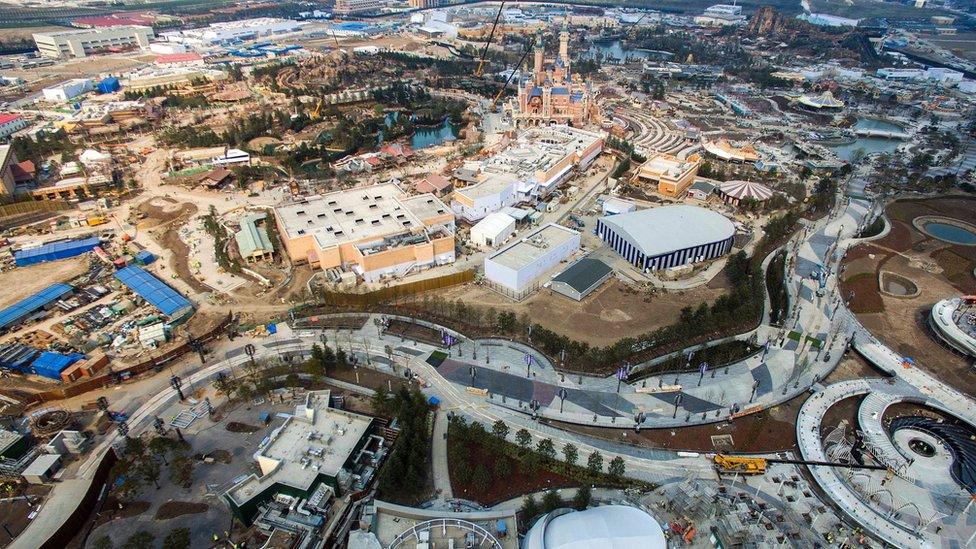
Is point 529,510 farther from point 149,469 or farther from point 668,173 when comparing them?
point 668,173

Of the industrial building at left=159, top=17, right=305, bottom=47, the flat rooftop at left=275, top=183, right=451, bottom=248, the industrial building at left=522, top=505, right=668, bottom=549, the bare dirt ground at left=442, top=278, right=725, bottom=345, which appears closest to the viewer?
the industrial building at left=522, top=505, right=668, bottom=549

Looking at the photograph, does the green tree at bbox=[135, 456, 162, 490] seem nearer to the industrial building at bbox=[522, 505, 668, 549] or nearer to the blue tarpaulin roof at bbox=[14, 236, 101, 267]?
the industrial building at bbox=[522, 505, 668, 549]

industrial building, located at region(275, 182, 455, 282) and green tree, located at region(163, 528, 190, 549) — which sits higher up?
industrial building, located at region(275, 182, 455, 282)

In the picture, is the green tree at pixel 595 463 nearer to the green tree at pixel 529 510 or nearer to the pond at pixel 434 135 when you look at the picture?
the green tree at pixel 529 510

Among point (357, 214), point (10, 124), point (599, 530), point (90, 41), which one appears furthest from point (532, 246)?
point (90, 41)

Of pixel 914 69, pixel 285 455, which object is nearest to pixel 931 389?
pixel 285 455

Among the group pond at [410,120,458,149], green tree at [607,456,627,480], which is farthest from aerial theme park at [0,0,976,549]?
pond at [410,120,458,149]

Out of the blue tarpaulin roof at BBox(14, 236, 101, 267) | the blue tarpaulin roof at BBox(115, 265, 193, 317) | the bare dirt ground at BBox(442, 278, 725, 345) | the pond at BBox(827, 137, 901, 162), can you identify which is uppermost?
the blue tarpaulin roof at BBox(14, 236, 101, 267)
